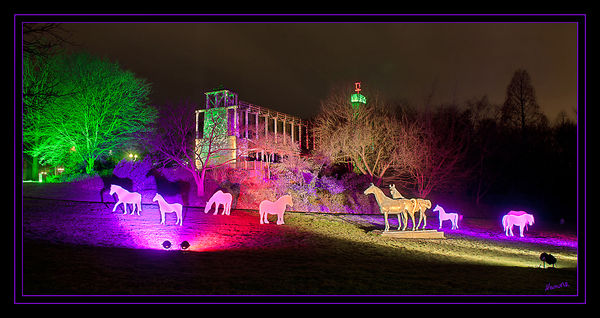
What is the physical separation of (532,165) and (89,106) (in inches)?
→ 1430

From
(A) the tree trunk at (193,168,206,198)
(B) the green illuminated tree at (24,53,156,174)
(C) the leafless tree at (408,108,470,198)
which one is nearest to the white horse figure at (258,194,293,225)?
(A) the tree trunk at (193,168,206,198)

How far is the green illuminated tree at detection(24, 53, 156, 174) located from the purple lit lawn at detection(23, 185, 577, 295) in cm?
1372

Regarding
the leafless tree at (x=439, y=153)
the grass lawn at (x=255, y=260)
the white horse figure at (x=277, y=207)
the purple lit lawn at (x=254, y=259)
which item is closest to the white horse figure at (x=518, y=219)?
the purple lit lawn at (x=254, y=259)

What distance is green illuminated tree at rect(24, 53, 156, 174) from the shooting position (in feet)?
92.1

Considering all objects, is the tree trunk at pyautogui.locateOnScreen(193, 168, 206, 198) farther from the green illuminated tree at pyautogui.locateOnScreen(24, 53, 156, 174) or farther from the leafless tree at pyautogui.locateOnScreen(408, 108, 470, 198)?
the leafless tree at pyautogui.locateOnScreen(408, 108, 470, 198)

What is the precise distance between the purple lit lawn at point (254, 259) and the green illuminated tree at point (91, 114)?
1372 cm

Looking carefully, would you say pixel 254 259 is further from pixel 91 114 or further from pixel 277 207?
pixel 91 114

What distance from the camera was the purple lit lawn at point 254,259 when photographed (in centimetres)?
741

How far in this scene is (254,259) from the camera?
9.78m

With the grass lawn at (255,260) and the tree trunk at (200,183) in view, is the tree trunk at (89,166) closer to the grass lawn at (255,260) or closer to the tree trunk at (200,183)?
the tree trunk at (200,183)

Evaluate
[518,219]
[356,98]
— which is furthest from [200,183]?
[518,219]

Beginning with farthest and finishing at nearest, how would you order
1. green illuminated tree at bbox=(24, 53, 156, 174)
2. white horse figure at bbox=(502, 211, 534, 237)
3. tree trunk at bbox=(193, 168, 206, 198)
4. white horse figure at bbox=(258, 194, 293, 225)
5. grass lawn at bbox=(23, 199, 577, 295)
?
1. green illuminated tree at bbox=(24, 53, 156, 174)
2. tree trunk at bbox=(193, 168, 206, 198)
3. white horse figure at bbox=(502, 211, 534, 237)
4. white horse figure at bbox=(258, 194, 293, 225)
5. grass lawn at bbox=(23, 199, 577, 295)
